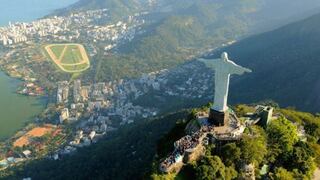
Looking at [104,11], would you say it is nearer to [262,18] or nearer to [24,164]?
[262,18]

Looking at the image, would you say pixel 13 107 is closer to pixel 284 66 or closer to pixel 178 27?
pixel 284 66

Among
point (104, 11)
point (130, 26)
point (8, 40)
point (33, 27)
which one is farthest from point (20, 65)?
point (104, 11)

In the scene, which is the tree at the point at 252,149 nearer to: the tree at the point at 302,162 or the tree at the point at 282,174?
the tree at the point at 282,174

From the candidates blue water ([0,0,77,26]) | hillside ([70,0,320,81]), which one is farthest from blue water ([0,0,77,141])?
blue water ([0,0,77,26])

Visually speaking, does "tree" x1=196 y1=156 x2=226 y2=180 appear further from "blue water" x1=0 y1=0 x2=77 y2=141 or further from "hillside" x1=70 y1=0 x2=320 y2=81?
"hillside" x1=70 y1=0 x2=320 y2=81

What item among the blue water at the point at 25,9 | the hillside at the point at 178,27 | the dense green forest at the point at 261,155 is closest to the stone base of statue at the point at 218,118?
the dense green forest at the point at 261,155

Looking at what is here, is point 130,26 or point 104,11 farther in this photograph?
point 104,11
